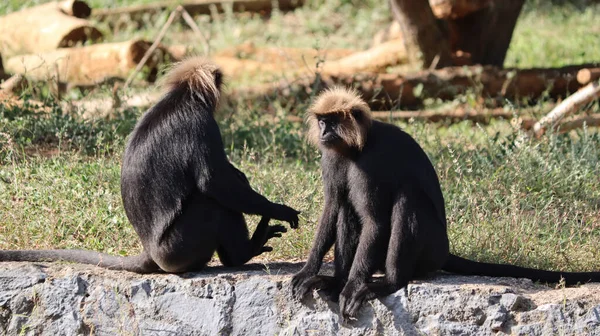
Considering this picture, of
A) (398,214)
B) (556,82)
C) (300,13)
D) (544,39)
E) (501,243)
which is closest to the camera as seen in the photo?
(398,214)

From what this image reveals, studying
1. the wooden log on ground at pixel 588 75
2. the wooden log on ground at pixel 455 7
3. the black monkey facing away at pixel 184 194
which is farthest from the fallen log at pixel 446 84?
the black monkey facing away at pixel 184 194

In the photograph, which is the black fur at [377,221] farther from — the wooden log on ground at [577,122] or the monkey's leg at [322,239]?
the wooden log on ground at [577,122]

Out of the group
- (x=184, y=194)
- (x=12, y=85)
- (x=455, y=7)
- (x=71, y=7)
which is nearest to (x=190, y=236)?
(x=184, y=194)

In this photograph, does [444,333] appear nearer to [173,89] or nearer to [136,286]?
[136,286]

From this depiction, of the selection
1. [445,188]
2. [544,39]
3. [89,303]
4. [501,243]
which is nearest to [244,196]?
[89,303]

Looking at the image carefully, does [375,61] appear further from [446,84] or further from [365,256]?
[365,256]

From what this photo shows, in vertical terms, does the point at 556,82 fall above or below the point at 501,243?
above

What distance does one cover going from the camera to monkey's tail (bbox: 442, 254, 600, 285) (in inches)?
177

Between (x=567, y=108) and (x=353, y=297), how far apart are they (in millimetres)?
4607

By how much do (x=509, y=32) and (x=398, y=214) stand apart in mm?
7276

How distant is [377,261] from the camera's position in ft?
14.3

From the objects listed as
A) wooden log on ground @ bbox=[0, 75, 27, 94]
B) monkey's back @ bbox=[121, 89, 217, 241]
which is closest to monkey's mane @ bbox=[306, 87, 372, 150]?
monkey's back @ bbox=[121, 89, 217, 241]

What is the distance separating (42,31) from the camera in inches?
466

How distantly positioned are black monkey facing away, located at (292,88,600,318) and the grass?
98 cm
